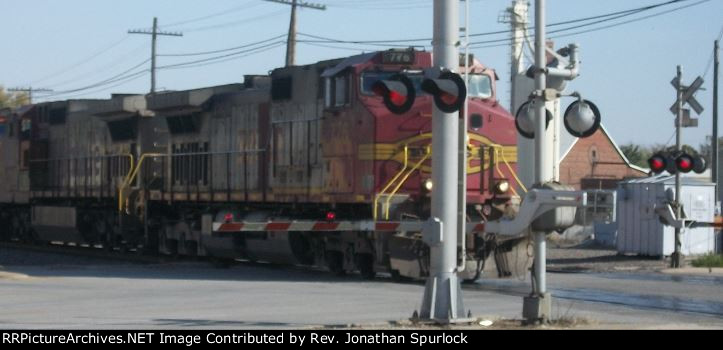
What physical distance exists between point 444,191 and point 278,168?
10196mm

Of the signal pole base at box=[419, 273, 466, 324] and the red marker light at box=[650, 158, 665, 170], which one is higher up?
the red marker light at box=[650, 158, 665, 170]

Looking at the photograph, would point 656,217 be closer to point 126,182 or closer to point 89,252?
point 126,182

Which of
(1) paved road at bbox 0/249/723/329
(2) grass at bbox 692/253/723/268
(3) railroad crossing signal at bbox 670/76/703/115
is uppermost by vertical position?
(3) railroad crossing signal at bbox 670/76/703/115

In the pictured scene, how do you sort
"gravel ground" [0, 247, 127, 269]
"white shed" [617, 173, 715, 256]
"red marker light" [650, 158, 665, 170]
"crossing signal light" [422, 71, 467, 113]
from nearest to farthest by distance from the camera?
"crossing signal light" [422, 71, 467, 113] < "red marker light" [650, 158, 665, 170] < "gravel ground" [0, 247, 127, 269] < "white shed" [617, 173, 715, 256]

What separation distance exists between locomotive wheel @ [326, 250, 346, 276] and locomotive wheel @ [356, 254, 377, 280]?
30.8 inches

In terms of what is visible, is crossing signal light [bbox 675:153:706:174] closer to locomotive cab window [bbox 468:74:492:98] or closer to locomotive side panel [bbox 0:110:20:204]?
locomotive cab window [bbox 468:74:492:98]

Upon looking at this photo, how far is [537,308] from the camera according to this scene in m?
13.3

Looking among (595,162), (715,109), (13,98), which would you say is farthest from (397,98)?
(13,98)

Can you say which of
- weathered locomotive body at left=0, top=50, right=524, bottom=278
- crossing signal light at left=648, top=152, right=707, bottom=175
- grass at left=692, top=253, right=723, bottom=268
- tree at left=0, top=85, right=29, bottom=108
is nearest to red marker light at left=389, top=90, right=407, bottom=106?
weathered locomotive body at left=0, top=50, right=524, bottom=278

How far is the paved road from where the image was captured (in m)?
14.5

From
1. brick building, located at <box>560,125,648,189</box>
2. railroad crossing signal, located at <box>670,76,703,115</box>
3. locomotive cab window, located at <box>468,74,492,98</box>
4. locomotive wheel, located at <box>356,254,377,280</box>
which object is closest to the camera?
locomotive cab window, located at <box>468,74,492,98</box>

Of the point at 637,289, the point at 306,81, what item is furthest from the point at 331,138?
the point at 637,289

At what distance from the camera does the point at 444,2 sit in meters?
13.2
